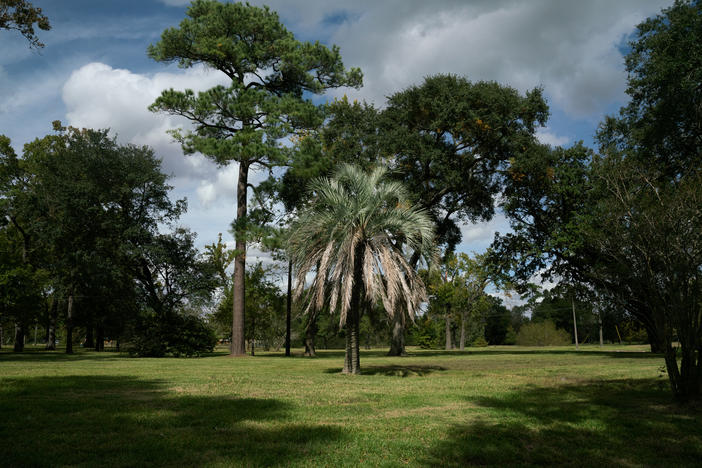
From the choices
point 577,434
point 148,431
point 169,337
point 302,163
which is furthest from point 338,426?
point 169,337

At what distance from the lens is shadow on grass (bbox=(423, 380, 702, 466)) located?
571 cm

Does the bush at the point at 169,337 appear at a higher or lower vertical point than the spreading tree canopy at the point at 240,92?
lower

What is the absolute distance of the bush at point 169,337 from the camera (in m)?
32.4

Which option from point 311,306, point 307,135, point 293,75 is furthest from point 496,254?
point 311,306

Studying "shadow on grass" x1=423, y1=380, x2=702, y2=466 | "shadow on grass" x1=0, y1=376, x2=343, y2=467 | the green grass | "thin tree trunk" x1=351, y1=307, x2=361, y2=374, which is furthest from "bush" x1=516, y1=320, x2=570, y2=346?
"shadow on grass" x1=0, y1=376, x2=343, y2=467

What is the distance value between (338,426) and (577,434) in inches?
131

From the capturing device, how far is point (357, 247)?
15672mm

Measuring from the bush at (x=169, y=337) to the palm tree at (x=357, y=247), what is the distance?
67.1ft

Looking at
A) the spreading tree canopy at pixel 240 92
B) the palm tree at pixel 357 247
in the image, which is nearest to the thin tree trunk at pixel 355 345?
the palm tree at pixel 357 247

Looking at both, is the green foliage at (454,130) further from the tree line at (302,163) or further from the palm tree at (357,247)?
the palm tree at (357,247)

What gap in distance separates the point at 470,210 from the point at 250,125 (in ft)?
56.0

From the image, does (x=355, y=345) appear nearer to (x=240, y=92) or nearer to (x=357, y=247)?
(x=357, y=247)

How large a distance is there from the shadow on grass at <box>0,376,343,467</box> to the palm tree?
5937 mm

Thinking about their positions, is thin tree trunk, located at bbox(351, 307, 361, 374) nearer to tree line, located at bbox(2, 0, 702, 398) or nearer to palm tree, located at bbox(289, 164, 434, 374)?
palm tree, located at bbox(289, 164, 434, 374)
